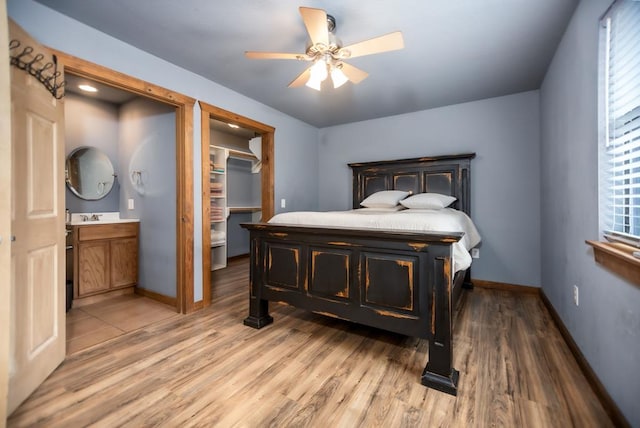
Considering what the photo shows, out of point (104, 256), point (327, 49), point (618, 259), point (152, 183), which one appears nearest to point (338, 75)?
point (327, 49)

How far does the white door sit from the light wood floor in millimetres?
186

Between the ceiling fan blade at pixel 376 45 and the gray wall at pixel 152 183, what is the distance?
6.48 feet

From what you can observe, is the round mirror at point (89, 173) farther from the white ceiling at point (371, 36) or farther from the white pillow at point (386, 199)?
the white pillow at point (386, 199)

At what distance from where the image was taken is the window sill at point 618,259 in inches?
42.9

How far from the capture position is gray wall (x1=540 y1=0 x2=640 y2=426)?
1221mm

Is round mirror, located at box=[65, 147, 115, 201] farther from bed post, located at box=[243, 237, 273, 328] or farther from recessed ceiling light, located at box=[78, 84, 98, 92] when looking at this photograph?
bed post, located at box=[243, 237, 273, 328]

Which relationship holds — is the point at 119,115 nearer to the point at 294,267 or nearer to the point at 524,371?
the point at 294,267

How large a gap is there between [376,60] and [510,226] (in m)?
2.51

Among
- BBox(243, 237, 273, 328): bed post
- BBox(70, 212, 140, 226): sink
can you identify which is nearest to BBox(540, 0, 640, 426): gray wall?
BBox(243, 237, 273, 328): bed post

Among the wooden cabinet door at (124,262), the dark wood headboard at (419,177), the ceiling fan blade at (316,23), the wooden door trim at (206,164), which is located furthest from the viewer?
the dark wood headboard at (419,177)

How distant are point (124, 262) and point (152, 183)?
3.26 ft

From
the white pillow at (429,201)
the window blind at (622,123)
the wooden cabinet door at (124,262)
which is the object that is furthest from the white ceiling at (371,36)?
the wooden cabinet door at (124,262)

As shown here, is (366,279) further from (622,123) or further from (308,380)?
(622,123)

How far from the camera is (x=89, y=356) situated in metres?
1.88
